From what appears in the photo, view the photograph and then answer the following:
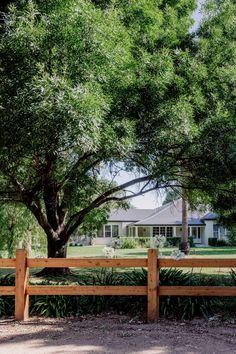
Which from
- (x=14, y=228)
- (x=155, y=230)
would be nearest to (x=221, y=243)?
(x=155, y=230)

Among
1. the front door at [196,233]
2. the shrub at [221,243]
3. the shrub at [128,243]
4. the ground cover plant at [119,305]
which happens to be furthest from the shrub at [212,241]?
the ground cover plant at [119,305]

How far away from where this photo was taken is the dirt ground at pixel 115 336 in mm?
5945

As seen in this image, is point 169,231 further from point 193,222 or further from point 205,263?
point 205,263

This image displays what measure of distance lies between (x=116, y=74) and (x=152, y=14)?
246cm

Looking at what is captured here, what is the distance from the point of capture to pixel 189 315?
7.70 metres

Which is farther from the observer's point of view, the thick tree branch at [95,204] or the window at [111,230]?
the window at [111,230]

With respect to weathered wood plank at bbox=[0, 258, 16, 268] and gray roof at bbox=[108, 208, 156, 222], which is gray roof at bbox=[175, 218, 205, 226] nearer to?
gray roof at bbox=[108, 208, 156, 222]

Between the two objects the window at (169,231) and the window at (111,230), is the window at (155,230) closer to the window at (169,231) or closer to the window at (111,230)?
the window at (169,231)

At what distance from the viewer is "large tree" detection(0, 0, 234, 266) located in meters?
7.65

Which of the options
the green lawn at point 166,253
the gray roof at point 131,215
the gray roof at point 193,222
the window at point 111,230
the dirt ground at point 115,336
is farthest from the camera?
the gray roof at point 131,215

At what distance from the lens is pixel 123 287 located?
7703 mm

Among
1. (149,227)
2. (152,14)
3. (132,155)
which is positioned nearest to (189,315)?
(132,155)

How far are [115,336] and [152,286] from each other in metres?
1.30

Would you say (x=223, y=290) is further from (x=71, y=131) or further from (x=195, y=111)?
(x=195, y=111)
